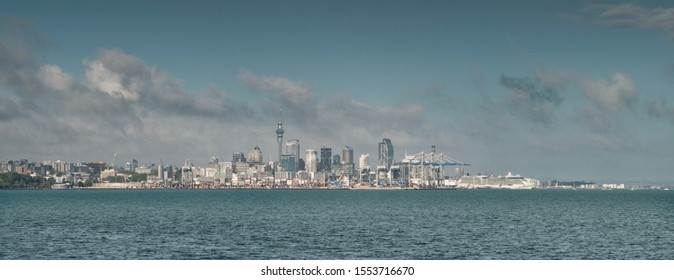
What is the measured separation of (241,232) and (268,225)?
41.5 feet

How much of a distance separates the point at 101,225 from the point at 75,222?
8367mm

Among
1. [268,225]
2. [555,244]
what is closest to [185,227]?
[268,225]

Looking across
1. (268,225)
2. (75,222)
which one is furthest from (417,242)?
(75,222)

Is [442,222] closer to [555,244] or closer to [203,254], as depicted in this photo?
[555,244]

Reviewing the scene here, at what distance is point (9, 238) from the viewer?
81.2 m

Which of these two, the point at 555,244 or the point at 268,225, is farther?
the point at 268,225
